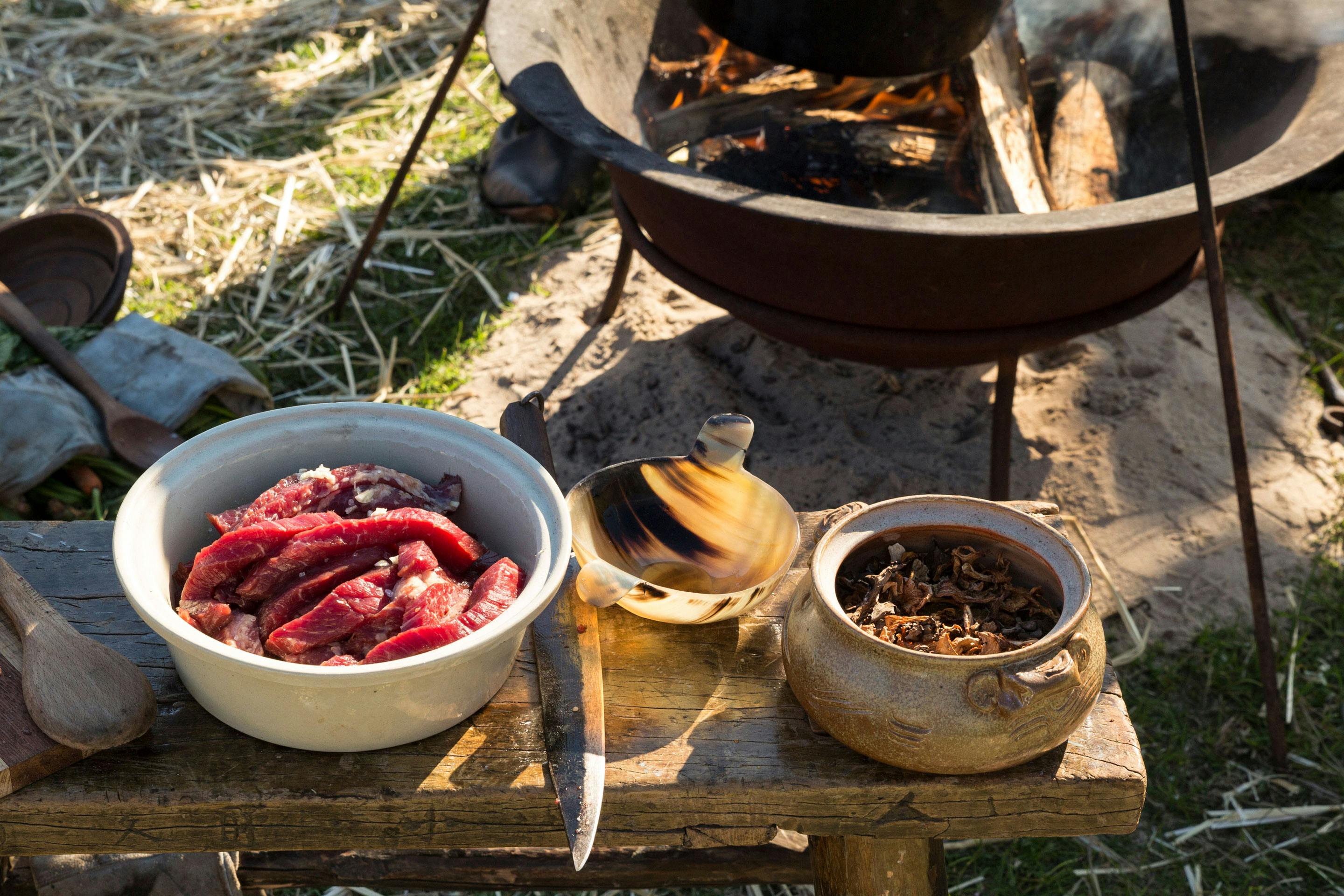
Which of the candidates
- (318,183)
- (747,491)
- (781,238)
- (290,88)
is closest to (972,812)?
(747,491)

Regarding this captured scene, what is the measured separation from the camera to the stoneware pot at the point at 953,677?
1.34 metres

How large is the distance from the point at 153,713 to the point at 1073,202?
269 cm

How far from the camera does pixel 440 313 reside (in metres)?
3.94

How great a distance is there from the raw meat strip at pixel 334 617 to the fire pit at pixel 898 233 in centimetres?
122

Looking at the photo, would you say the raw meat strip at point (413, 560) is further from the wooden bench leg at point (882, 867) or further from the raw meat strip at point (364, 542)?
the wooden bench leg at point (882, 867)

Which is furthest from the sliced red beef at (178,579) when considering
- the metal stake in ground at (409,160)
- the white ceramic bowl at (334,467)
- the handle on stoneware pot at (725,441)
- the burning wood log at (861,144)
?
the burning wood log at (861,144)

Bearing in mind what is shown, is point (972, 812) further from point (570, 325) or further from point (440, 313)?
point (440, 313)

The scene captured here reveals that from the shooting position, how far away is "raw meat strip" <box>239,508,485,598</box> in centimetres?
142

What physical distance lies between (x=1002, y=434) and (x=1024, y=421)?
607 mm

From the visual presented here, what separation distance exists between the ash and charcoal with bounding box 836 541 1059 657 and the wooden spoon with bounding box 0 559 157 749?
968 millimetres

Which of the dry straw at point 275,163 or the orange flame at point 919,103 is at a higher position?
the orange flame at point 919,103

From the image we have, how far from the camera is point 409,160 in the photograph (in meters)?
3.57

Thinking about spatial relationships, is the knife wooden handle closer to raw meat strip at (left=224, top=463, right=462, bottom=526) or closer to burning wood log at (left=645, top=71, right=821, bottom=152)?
raw meat strip at (left=224, top=463, right=462, bottom=526)

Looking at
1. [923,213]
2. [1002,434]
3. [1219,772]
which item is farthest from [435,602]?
[1219,772]
